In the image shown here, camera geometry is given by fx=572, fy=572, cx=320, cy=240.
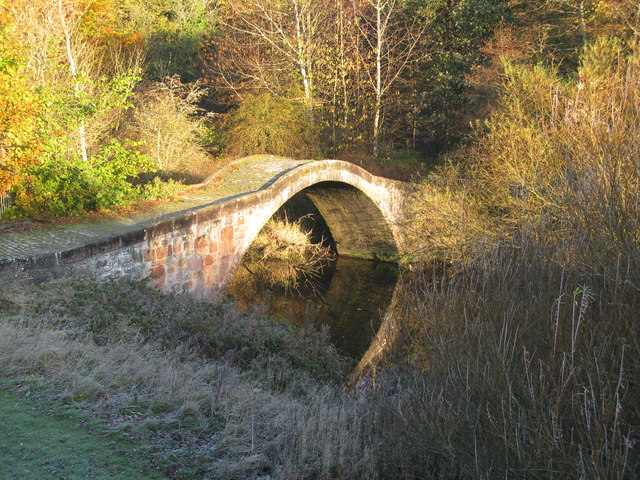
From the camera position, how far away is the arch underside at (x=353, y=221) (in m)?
17.2

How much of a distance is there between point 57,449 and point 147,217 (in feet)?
23.3

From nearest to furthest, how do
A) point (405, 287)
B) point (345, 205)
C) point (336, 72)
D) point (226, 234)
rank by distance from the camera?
point (405, 287)
point (226, 234)
point (345, 205)
point (336, 72)

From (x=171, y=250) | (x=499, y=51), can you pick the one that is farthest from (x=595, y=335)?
(x=499, y=51)

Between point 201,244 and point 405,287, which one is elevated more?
point 201,244

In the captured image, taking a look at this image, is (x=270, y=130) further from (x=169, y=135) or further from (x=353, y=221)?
(x=353, y=221)

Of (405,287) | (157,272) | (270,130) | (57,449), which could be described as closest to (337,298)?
(405,287)

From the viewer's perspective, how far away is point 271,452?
374cm

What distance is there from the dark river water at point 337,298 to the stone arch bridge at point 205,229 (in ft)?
4.13

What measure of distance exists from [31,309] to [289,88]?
16.4 metres

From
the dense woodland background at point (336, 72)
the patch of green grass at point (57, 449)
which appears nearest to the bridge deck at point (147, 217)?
the dense woodland background at point (336, 72)

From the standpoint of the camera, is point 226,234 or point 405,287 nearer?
point 405,287

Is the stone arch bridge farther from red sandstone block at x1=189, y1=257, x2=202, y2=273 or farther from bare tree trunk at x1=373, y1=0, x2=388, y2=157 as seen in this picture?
bare tree trunk at x1=373, y1=0, x2=388, y2=157

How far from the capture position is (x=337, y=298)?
1504cm

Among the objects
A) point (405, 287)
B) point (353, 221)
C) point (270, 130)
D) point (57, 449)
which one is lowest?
point (405, 287)
